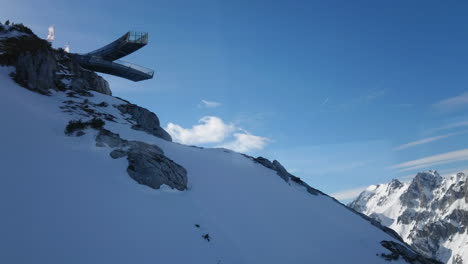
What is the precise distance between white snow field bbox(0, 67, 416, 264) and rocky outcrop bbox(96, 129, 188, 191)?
0.51 m

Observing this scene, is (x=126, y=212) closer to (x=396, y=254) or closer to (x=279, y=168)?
(x=396, y=254)

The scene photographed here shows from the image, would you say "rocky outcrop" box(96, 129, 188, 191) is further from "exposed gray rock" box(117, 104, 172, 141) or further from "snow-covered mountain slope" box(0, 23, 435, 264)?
"exposed gray rock" box(117, 104, 172, 141)

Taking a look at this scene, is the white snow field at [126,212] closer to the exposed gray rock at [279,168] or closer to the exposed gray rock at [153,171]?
the exposed gray rock at [153,171]

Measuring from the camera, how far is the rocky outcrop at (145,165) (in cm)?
1723

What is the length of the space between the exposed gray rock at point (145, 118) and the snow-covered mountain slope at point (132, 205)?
5.44m

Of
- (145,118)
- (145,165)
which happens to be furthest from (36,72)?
(145,165)

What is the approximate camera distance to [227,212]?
18.8 metres

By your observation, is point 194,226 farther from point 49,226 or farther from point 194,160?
point 194,160

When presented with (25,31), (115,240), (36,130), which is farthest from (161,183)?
(25,31)

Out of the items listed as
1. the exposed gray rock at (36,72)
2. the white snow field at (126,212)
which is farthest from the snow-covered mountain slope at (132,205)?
the exposed gray rock at (36,72)

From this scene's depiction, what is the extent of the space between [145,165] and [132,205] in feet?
13.5

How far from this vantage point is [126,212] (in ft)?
43.3

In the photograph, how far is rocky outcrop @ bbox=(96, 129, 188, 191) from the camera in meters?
17.2

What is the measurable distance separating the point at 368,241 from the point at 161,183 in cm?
1655
